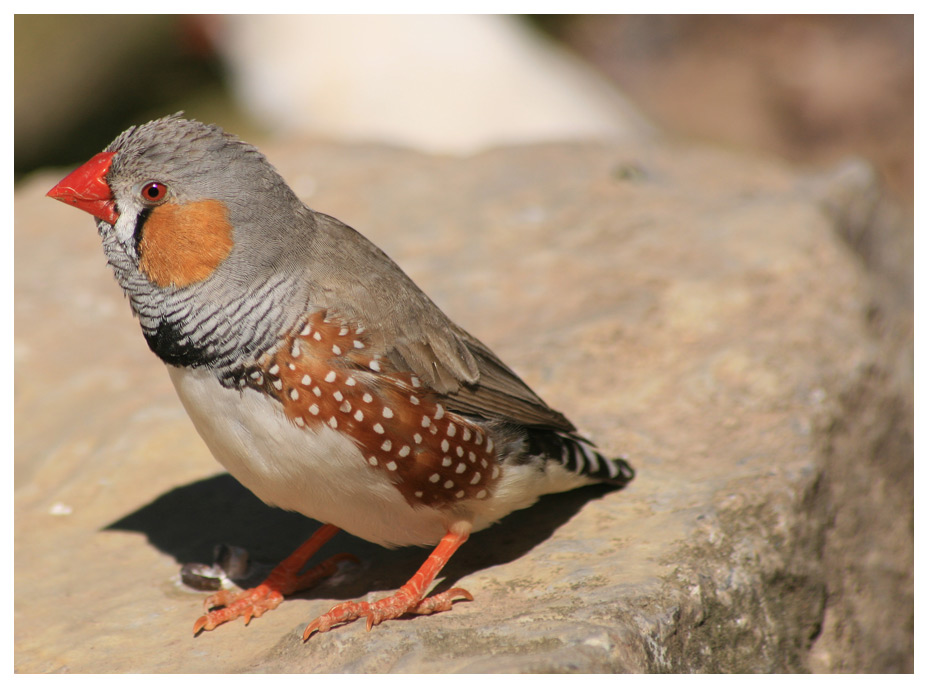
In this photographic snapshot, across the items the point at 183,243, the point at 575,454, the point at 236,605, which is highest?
the point at 183,243

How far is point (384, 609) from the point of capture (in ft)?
12.8

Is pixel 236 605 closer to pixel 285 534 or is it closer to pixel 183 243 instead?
pixel 285 534

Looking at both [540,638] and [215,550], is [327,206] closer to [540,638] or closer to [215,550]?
[215,550]

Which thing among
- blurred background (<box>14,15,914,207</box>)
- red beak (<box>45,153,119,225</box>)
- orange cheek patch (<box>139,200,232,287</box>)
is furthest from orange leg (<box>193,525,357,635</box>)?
blurred background (<box>14,15,914,207</box>)

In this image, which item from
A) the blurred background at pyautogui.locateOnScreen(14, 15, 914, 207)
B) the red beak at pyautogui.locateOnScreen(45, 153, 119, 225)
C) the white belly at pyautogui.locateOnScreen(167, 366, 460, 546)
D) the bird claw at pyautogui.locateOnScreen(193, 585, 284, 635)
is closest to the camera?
the white belly at pyautogui.locateOnScreen(167, 366, 460, 546)

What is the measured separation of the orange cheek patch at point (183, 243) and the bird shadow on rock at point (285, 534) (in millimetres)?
1499

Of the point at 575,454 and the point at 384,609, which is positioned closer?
the point at 384,609

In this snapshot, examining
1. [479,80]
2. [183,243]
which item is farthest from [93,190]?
[479,80]

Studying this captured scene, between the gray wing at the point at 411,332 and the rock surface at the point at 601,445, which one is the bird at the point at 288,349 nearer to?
the gray wing at the point at 411,332

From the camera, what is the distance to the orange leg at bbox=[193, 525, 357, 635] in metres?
4.25

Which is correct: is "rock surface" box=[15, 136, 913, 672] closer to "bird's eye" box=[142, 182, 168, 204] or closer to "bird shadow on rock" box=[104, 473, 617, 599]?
"bird shadow on rock" box=[104, 473, 617, 599]

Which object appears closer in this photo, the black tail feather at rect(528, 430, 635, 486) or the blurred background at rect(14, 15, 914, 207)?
the black tail feather at rect(528, 430, 635, 486)

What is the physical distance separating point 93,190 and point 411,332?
1.38 m

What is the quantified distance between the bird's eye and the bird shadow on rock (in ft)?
5.76
